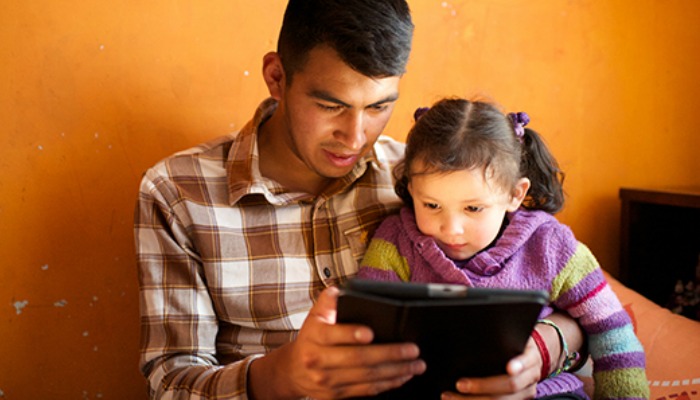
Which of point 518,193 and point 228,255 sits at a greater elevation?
point 518,193

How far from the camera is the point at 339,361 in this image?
39.5 inches

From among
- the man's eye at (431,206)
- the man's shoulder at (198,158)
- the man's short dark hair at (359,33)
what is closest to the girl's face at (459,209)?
the man's eye at (431,206)

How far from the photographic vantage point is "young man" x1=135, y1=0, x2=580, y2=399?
54.9 inches

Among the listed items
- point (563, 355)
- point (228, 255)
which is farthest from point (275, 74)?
point (563, 355)

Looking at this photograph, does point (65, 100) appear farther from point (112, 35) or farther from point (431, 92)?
point (431, 92)

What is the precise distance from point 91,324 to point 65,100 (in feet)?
1.99

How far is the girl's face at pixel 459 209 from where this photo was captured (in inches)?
53.4

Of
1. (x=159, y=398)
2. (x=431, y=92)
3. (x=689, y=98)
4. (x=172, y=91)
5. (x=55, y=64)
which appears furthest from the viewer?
(x=689, y=98)

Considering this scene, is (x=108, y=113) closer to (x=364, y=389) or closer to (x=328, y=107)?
(x=328, y=107)

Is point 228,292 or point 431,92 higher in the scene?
point 431,92

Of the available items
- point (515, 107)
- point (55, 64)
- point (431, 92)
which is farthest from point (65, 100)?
point (515, 107)

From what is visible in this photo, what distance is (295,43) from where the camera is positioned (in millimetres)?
1491

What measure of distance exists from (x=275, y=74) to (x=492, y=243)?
0.67m

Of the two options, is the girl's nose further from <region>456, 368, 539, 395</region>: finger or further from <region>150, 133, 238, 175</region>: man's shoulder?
<region>150, 133, 238, 175</region>: man's shoulder
